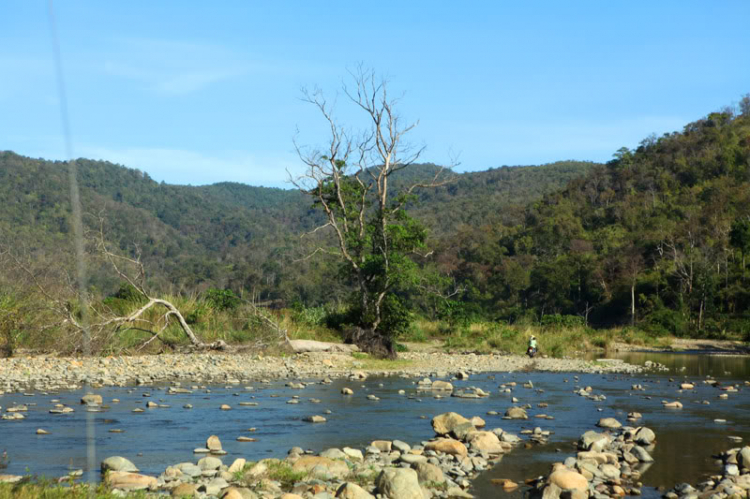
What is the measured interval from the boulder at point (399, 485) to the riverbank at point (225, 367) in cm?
922

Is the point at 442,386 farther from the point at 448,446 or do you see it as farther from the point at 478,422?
the point at 448,446

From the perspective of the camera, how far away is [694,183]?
7081 centimetres

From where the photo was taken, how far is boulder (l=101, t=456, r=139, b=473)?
7426 mm

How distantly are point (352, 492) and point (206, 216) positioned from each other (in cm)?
11195

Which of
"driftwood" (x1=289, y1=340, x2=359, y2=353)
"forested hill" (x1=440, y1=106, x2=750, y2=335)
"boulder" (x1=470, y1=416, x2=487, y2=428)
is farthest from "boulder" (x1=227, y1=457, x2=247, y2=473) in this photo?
"forested hill" (x1=440, y1=106, x2=750, y2=335)

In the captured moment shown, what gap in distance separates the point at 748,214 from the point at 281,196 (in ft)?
362

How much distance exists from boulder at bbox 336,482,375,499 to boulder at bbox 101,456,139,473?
2.09m

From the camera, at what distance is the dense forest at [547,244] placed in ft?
153

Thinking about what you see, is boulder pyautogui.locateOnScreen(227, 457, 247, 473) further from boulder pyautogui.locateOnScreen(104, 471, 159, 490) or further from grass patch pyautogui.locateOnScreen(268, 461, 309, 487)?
boulder pyautogui.locateOnScreen(104, 471, 159, 490)

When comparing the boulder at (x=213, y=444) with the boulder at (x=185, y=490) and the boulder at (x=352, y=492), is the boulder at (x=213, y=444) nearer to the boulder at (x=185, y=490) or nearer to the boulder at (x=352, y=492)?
the boulder at (x=185, y=490)

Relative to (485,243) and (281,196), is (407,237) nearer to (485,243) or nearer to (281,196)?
(485,243)

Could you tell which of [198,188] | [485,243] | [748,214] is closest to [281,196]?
[198,188]

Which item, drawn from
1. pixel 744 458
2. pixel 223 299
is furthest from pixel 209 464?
pixel 223 299


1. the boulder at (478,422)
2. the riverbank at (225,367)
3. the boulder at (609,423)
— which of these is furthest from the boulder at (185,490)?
the riverbank at (225,367)
